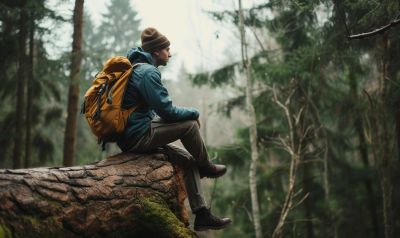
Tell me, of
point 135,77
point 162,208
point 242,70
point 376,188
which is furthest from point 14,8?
point 376,188

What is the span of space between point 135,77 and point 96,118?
0.58 meters

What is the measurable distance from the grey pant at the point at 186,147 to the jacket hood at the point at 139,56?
72cm

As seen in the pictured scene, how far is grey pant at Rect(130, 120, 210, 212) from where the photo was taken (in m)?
4.08

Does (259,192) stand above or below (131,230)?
below

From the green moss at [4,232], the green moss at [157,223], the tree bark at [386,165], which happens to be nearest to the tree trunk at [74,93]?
the green moss at [157,223]

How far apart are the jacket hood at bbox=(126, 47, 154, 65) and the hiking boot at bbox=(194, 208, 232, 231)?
1765 mm

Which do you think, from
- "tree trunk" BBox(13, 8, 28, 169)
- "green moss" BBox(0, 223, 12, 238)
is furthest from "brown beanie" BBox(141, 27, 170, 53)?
"tree trunk" BBox(13, 8, 28, 169)

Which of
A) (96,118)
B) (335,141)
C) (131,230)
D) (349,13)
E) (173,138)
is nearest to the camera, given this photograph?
(131,230)

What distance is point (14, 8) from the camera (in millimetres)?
10914

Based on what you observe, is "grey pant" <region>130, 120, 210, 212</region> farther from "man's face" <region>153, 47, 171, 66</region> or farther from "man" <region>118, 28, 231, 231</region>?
"man's face" <region>153, 47, 171, 66</region>

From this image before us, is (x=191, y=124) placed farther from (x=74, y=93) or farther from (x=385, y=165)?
(x=385, y=165)

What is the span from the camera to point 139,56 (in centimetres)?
429

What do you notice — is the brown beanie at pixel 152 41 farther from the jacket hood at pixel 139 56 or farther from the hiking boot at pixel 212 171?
the hiking boot at pixel 212 171

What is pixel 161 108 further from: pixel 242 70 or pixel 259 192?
pixel 259 192
